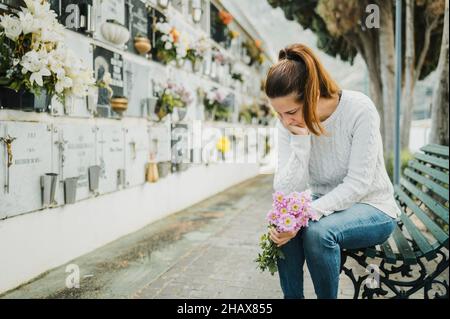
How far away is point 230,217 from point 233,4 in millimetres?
5411

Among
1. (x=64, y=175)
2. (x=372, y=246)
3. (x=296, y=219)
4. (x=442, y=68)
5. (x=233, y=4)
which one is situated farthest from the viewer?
(x=233, y=4)

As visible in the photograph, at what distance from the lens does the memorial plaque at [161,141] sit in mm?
5371

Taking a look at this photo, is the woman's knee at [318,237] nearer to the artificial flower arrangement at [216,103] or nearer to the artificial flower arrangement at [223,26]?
the artificial flower arrangement at [216,103]

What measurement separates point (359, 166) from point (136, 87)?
3330 mm

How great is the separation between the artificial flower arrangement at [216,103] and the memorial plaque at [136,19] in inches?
94.9

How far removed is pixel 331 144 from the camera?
2.18 metres

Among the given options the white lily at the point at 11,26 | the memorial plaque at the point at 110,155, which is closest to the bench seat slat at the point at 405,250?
the white lily at the point at 11,26

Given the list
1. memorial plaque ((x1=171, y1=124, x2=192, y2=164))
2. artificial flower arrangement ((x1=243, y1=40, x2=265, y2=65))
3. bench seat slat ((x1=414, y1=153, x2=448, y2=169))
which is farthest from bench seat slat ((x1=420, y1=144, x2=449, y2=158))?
artificial flower arrangement ((x1=243, y1=40, x2=265, y2=65))

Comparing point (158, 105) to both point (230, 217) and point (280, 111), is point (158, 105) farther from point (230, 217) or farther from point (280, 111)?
point (280, 111)

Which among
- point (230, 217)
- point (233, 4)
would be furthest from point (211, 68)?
point (230, 217)

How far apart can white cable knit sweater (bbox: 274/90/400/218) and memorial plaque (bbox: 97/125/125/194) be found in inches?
91.9

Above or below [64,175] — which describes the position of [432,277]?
below

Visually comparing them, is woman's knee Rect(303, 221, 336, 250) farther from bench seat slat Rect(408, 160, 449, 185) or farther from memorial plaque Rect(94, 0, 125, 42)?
memorial plaque Rect(94, 0, 125, 42)

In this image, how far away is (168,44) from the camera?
5.38 m
